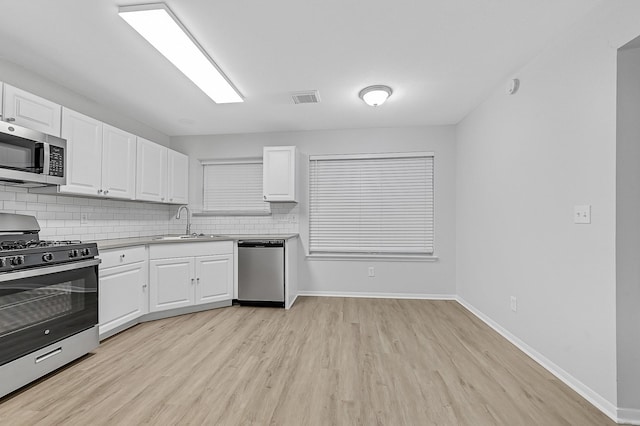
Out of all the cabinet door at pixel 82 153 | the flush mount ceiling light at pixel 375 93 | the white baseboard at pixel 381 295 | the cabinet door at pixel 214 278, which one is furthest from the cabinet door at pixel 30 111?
the white baseboard at pixel 381 295

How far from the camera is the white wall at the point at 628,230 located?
164 centimetres

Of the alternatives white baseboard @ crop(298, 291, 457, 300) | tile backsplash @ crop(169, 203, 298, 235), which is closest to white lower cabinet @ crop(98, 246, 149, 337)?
tile backsplash @ crop(169, 203, 298, 235)

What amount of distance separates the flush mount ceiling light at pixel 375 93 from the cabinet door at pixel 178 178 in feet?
9.04

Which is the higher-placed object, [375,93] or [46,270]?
[375,93]

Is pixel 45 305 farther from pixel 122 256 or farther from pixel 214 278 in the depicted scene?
pixel 214 278

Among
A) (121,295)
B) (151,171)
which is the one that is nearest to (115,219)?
(151,171)

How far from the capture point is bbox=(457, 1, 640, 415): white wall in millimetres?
1718

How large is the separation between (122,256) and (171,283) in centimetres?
68

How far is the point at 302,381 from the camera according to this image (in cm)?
203

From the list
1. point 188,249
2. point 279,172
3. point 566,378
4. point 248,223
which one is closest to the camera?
point 566,378

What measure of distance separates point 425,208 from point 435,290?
3.88 feet

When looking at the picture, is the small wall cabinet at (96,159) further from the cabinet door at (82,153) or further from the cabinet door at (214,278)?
the cabinet door at (214,278)

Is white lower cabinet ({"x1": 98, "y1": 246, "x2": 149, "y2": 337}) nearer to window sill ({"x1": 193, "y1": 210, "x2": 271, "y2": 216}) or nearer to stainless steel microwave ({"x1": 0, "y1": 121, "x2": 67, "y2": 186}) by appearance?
stainless steel microwave ({"x1": 0, "y1": 121, "x2": 67, "y2": 186})

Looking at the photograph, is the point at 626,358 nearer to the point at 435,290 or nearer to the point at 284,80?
the point at 435,290
